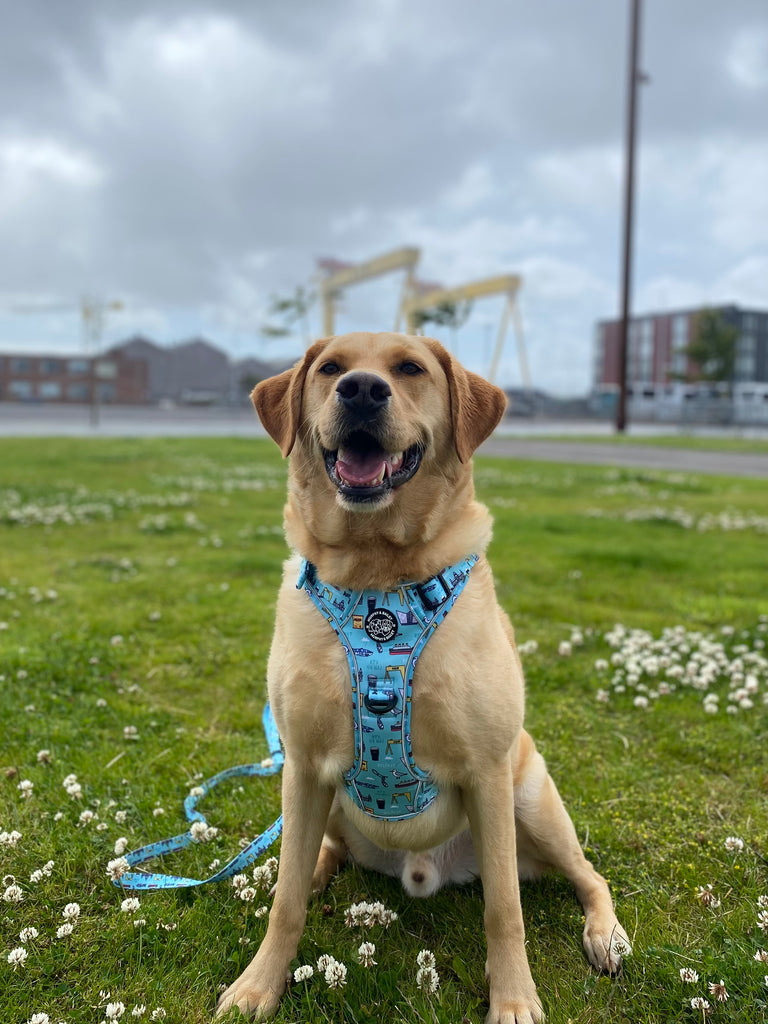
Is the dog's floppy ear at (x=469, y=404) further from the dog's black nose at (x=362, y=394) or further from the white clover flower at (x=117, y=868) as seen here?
the white clover flower at (x=117, y=868)

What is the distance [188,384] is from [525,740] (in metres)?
118

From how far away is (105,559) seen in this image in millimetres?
8648

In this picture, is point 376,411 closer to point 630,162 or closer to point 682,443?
point 682,443

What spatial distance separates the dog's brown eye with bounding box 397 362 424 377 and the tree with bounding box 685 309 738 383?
7036 cm

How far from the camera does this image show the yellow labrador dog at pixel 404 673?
2605 millimetres

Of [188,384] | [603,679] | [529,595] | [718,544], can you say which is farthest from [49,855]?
[188,384]

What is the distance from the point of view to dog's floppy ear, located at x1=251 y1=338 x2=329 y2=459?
10.6 ft

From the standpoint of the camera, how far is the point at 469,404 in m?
3.15

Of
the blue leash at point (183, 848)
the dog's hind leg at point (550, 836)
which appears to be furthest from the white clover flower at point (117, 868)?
the dog's hind leg at point (550, 836)

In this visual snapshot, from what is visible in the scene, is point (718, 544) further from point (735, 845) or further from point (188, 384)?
point (188, 384)

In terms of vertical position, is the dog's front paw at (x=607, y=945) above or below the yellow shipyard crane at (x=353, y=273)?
below

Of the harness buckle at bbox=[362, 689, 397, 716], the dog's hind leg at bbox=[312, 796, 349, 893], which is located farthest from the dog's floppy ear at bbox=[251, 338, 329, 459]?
the dog's hind leg at bbox=[312, 796, 349, 893]

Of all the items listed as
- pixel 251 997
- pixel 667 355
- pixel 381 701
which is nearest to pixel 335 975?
pixel 251 997

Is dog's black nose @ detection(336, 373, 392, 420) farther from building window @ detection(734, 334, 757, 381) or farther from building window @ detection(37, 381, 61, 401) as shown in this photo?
building window @ detection(734, 334, 757, 381)
